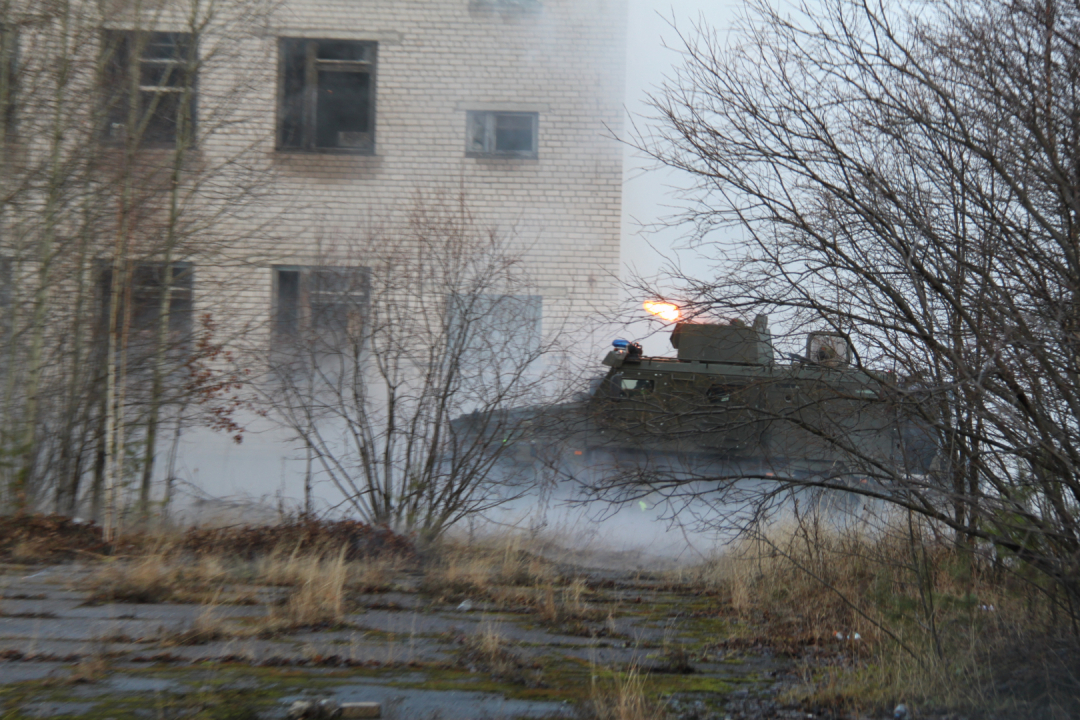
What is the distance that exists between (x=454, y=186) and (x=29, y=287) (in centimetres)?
461

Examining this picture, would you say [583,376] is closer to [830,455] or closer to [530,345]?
[830,455]

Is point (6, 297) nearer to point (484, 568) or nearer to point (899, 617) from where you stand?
point (484, 568)

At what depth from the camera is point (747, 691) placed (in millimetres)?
4223

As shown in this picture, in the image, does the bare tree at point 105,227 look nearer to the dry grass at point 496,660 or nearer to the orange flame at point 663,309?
the dry grass at point 496,660

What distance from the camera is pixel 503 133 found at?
10625 millimetres

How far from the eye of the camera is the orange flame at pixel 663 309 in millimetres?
5094

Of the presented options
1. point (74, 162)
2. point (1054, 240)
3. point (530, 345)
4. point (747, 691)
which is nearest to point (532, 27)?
point (530, 345)

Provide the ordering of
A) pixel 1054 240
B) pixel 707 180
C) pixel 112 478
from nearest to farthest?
pixel 1054 240, pixel 707 180, pixel 112 478

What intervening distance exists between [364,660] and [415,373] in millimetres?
4049

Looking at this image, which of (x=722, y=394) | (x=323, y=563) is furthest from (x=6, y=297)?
(x=722, y=394)

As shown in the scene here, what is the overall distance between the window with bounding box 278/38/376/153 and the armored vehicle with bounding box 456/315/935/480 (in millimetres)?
6131

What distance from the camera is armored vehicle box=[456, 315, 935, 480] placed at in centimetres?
464

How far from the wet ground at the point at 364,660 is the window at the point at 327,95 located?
6.14 meters

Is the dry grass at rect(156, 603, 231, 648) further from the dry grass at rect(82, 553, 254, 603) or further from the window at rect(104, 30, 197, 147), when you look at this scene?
the window at rect(104, 30, 197, 147)
